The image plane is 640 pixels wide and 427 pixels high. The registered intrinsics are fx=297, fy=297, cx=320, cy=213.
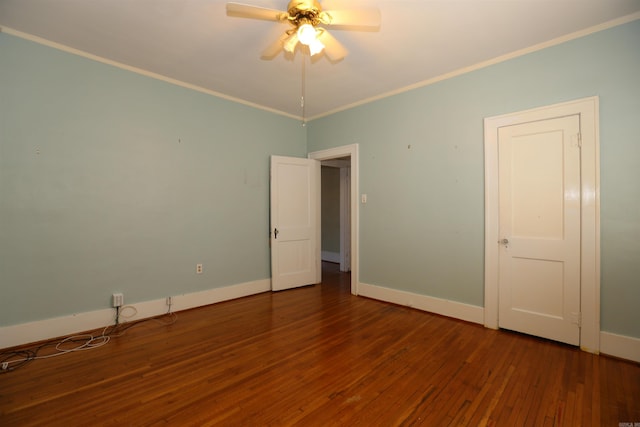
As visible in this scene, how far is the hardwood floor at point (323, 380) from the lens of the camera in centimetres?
180

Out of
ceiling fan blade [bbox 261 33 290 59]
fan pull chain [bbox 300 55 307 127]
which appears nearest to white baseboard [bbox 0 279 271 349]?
fan pull chain [bbox 300 55 307 127]

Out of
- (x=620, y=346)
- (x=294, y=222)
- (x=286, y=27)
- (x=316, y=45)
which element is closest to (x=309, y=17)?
(x=316, y=45)

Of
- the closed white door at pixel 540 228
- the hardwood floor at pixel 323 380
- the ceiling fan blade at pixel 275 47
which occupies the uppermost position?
the ceiling fan blade at pixel 275 47

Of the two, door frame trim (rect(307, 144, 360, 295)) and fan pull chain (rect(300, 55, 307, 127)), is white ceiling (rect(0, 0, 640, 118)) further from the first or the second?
door frame trim (rect(307, 144, 360, 295))

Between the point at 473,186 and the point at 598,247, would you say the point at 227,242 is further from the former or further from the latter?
the point at 598,247

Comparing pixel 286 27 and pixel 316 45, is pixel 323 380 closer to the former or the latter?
pixel 316 45

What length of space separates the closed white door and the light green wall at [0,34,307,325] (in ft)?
10.5

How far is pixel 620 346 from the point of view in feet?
8.00

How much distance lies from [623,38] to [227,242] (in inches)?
178

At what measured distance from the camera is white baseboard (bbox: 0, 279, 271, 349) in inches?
105

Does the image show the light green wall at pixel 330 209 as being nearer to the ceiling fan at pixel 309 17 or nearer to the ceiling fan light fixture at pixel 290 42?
the ceiling fan light fixture at pixel 290 42

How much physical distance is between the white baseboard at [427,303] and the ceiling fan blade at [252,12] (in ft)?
10.6

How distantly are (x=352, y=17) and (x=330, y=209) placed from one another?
5492 mm

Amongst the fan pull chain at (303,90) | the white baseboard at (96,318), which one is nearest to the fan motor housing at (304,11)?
the fan pull chain at (303,90)
